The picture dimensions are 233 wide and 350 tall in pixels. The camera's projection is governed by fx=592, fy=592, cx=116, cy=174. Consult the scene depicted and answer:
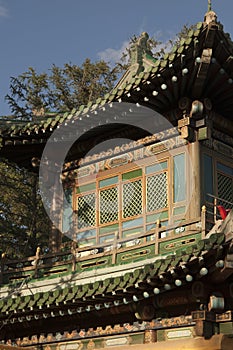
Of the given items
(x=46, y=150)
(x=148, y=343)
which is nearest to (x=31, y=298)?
(x=148, y=343)

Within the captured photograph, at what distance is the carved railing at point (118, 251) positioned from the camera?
11.1 m

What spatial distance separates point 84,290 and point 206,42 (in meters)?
5.06

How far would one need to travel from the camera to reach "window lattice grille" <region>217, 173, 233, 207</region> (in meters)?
13.0

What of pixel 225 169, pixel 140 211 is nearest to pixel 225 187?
pixel 225 169

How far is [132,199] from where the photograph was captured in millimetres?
13492

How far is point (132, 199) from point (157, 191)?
0.72m

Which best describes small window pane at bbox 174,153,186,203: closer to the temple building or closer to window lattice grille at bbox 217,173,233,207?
the temple building

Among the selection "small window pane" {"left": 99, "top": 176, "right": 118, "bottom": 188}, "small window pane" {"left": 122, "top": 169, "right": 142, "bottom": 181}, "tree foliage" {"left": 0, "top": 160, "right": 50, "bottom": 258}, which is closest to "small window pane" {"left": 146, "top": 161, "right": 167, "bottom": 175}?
"small window pane" {"left": 122, "top": 169, "right": 142, "bottom": 181}

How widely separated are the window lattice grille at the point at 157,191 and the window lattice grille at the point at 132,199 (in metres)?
0.26

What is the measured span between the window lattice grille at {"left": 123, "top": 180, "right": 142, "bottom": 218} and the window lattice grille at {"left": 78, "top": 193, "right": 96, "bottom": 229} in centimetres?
97

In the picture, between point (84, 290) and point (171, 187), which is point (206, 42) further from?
point (84, 290)

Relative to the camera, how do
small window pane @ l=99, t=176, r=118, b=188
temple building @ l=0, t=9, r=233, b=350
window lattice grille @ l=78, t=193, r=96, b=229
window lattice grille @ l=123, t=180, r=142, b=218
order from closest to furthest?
1. temple building @ l=0, t=9, r=233, b=350
2. window lattice grille @ l=123, t=180, r=142, b=218
3. small window pane @ l=99, t=176, r=118, b=188
4. window lattice grille @ l=78, t=193, r=96, b=229

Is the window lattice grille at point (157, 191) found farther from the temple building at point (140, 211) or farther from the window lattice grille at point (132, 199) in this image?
the window lattice grille at point (132, 199)

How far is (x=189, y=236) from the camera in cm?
1125
